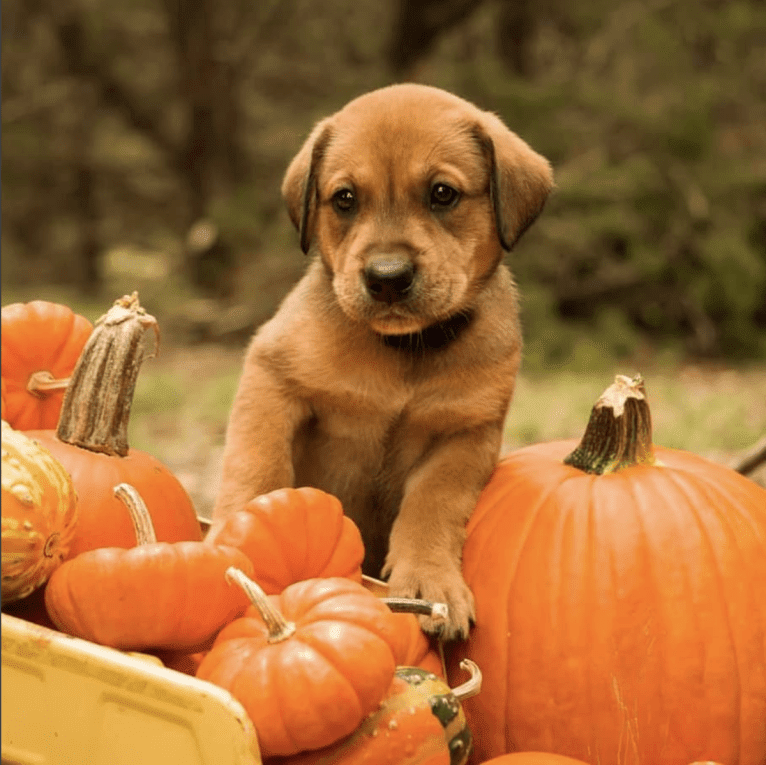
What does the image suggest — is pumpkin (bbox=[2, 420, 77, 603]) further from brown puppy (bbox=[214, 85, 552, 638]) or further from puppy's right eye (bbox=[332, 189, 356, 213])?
puppy's right eye (bbox=[332, 189, 356, 213])

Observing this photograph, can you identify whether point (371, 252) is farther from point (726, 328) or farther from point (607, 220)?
point (726, 328)

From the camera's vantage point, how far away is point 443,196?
8.48 ft

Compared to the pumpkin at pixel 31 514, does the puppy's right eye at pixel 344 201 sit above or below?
above

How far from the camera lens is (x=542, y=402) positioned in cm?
500

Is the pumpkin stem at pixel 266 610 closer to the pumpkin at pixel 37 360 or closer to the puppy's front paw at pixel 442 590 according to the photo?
the puppy's front paw at pixel 442 590

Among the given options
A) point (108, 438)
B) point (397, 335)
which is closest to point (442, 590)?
point (397, 335)

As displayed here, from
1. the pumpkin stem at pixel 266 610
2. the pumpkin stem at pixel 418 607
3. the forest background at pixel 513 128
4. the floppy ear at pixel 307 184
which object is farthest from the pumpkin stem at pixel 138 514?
the forest background at pixel 513 128

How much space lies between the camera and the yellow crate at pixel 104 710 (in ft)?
5.15

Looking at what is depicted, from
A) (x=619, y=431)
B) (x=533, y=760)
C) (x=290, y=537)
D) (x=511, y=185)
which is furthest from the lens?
(x=511, y=185)

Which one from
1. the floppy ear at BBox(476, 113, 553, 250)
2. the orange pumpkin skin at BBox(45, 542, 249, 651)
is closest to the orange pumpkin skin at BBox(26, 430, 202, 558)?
the orange pumpkin skin at BBox(45, 542, 249, 651)

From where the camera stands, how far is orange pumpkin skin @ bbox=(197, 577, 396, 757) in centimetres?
165

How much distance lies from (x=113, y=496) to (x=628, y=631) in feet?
3.66

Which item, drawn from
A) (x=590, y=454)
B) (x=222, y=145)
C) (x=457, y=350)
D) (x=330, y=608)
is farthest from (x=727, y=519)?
(x=222, y=145)

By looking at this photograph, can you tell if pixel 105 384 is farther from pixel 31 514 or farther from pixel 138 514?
pixel 31 514
